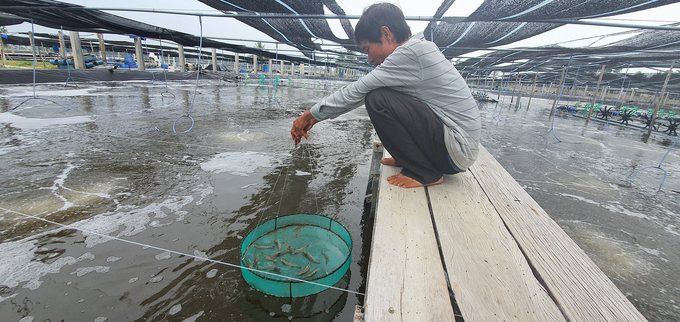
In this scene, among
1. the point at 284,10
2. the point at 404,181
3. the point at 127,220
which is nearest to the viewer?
the point at 404,181

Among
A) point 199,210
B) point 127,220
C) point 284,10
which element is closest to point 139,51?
point 284,10

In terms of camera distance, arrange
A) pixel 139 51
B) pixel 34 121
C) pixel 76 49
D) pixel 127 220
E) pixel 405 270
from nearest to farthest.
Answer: pixel 405 270 → pixel 127 220 → pixel 34 121 → pixel 76 49 → pixel 139 51

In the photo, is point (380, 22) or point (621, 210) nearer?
point (380, 22)

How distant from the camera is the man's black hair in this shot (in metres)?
1.55

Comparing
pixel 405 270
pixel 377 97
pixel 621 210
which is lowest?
pixel 621 210

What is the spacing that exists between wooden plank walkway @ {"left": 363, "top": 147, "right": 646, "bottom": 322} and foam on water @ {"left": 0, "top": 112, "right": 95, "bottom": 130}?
575 centimetres

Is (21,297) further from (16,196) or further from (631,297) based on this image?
(631,297)

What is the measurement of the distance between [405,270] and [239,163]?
2747 millimetres

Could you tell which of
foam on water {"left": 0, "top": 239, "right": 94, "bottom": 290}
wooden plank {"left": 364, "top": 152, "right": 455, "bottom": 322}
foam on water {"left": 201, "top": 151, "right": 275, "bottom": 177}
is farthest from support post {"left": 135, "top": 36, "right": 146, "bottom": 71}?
wooden plank {"left": 364, "top": 152, "right": 455, "bottom": 322}

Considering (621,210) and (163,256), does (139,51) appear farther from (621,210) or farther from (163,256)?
(621,210)

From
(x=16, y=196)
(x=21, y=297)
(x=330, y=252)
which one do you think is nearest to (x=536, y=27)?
(x=330, y=252)

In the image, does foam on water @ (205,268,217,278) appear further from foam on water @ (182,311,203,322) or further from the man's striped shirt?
the man's striped shirt

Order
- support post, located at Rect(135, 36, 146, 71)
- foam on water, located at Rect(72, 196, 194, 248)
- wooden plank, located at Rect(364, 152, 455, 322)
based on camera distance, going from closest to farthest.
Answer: wooden plank, located at Rect(364, 152, 455, 322), foam on water, located at Rect(72, 196, 194, 248), support post, located at Rect(135, 36, 146, 71)

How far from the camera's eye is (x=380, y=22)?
5.08 feet
